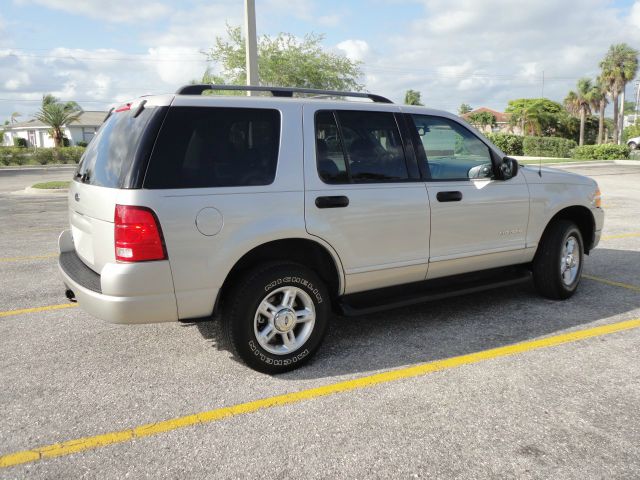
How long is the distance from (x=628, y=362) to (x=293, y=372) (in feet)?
7.90

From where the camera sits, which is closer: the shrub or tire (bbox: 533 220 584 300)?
tire (bbox: 533 220 584 300)

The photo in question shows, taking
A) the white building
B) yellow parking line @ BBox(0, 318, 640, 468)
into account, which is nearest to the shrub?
the white building

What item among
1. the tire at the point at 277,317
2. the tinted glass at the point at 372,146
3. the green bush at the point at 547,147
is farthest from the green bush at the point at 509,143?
the tire at the point at 277,317

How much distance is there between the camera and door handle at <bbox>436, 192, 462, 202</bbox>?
4.26 m

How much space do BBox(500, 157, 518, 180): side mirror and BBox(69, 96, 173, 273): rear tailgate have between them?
2.85 meters

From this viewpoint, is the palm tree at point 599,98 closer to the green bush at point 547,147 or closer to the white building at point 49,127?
the green bush at point 547,147

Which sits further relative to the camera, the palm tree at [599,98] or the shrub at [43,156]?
the palm tree at [599,98]

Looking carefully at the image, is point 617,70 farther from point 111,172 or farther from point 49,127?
point 111,172

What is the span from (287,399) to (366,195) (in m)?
1.53

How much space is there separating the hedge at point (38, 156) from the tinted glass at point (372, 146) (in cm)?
4247

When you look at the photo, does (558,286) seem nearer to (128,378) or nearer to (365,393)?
(365,393)

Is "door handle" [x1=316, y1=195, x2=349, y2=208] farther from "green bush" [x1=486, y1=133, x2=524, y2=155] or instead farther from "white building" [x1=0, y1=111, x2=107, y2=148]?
"white building" [x1=0, y1=111, x2=107, y2=148]

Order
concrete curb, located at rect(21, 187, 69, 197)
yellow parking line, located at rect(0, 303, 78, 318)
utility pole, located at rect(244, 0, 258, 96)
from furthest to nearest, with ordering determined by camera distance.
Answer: concrete curb, located at rect(21, 187, 69, 197), utility pole, located at rect(244, 0, 258, 96), yellow parking line, located at rect(0, 303, 78, 318)

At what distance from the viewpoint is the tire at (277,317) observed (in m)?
3.51
